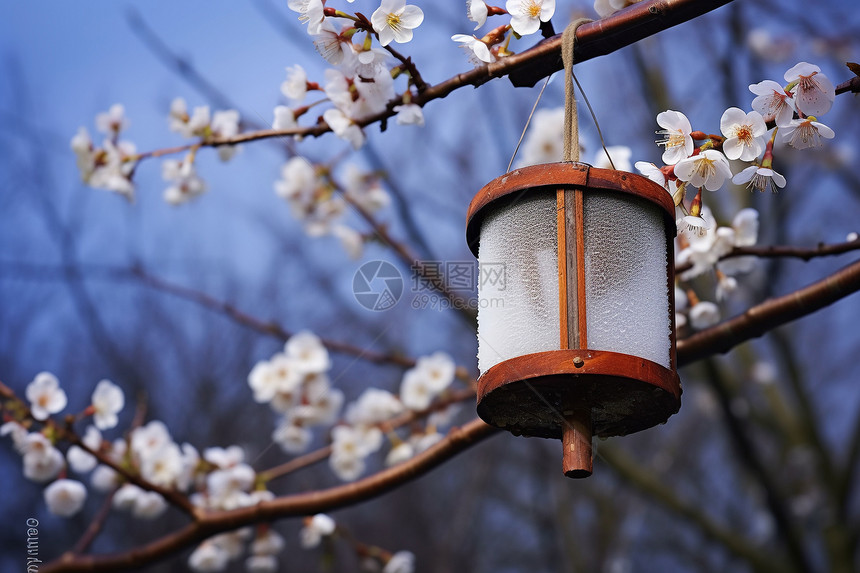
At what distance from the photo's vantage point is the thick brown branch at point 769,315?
6.59ft

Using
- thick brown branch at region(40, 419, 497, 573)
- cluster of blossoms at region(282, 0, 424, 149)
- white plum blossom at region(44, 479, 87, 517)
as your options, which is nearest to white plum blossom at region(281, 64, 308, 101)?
cluster of blossoms at region(282, 0, 424, 149)

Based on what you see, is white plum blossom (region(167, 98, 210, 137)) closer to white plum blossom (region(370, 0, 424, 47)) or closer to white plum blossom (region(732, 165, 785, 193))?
white plum blossom (region(370, 0, 424, 47))

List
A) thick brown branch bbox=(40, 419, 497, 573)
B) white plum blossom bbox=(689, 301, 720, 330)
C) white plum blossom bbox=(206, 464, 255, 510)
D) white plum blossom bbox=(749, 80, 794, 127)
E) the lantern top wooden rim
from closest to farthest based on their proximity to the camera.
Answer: the lantern top wooden rim, white plum blossom bbox=(749, 80, 794, 127), thick brown branch bbox=(40, 419, 497, 573), white plum blossom bbox=(689, 301, 720, 330), white plum blossom bbox=(206, 464, 255, 510)

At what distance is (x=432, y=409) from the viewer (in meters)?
3.38

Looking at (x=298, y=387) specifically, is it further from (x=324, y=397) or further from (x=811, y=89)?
(x=811, y=89)

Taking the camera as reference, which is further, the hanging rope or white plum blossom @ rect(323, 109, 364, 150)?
white plum blossom @ rect(323, 109, 364, 150)

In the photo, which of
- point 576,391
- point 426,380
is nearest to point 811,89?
point 576,391

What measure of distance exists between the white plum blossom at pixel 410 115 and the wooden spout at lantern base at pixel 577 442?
0.83 m

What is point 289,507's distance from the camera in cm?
240

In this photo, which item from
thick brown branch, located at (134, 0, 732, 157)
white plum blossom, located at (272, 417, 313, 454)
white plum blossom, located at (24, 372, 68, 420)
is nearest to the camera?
thick brown branch, located at (134, 0, 732, 157)

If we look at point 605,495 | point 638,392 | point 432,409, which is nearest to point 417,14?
point 638,392

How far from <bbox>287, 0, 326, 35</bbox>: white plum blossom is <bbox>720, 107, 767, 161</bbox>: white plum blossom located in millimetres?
803

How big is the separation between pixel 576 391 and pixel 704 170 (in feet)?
1.54

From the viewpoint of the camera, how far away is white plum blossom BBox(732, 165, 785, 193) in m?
1.54
